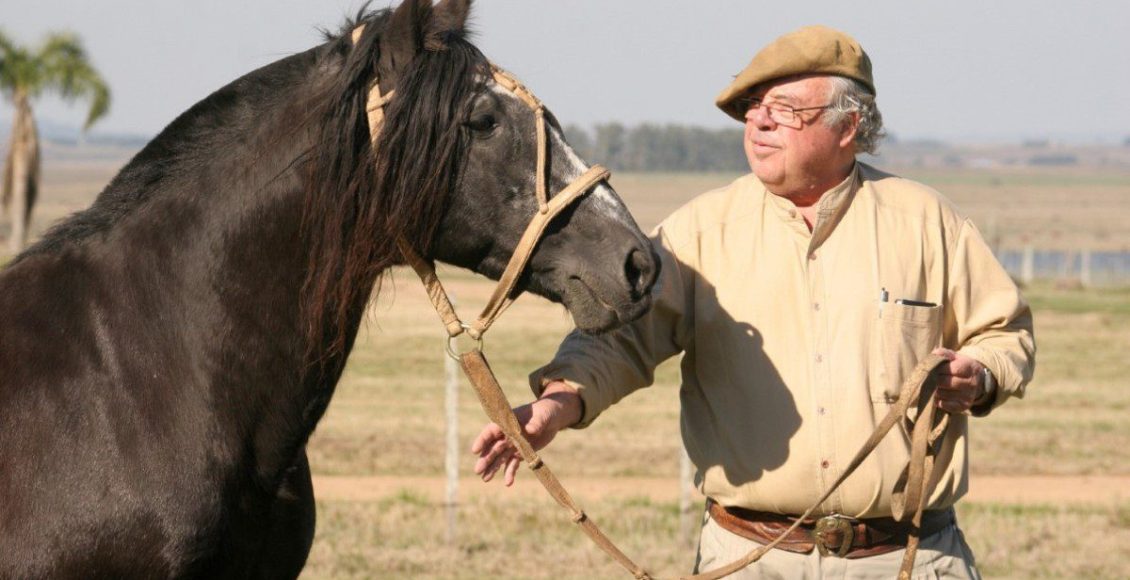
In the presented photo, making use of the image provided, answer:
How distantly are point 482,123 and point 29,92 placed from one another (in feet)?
129

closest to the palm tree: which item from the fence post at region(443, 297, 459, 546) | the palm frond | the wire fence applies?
the palm frond

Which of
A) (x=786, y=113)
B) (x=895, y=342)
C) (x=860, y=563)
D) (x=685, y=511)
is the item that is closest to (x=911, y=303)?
(x=895, y=342)

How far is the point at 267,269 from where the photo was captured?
3312 mm

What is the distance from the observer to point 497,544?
8500 mm

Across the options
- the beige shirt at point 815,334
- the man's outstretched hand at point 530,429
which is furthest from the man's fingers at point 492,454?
the beige shirt at point 815,334

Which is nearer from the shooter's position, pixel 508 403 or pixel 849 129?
pixel 508 403

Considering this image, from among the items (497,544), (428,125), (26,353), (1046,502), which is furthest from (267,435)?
(1046,502)

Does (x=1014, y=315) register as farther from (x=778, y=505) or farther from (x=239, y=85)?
(x=239, y=85)

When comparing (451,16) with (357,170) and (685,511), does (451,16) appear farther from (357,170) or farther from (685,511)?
(685,511)

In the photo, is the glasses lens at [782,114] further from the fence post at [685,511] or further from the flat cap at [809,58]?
the fence post at [685,511]

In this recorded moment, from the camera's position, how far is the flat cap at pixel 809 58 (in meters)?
3.61

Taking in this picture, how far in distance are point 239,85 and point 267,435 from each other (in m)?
0.88

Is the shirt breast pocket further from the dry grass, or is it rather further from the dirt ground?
the dirt ground

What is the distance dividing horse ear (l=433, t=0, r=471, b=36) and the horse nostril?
0.69m
